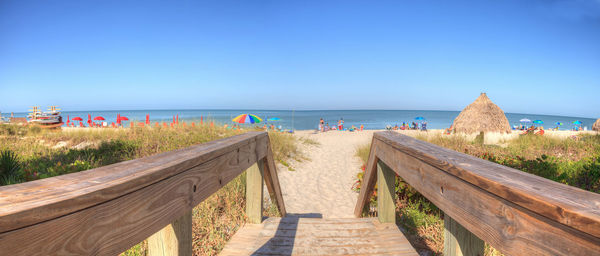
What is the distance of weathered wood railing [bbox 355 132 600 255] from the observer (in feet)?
2.23

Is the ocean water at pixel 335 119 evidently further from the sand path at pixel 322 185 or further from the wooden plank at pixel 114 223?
the wooden plank at pixel 114 223

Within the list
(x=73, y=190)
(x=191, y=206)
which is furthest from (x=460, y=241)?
(x=73, y=190)

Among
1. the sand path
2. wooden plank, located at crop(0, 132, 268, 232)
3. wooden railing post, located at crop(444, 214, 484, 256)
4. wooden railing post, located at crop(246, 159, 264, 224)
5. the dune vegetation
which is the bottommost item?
the sand path

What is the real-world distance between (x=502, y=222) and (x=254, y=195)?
2.22 metres

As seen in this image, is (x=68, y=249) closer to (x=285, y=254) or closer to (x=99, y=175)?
(x=99, y=175)

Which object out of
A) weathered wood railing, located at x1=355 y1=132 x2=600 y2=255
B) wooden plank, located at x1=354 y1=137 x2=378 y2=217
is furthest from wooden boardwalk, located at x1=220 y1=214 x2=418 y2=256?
weathered wood railing, located at x1=355 y1=132 x2=600 y2=255

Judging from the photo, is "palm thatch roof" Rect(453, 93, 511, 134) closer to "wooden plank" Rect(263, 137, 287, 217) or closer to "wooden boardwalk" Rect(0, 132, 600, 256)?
"wooden plank" Rect(263, 137, 287, 217)

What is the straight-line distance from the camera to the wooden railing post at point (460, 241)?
1362 mm

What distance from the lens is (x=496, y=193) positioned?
94cm

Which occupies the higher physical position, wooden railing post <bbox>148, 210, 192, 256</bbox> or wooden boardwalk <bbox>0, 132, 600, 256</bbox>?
wooden boardwalk <bbox>0, 132, 600, 256</bbox>

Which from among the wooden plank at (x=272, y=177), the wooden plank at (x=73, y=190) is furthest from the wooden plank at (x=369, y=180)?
the wooden plank at (x=73, y=190)

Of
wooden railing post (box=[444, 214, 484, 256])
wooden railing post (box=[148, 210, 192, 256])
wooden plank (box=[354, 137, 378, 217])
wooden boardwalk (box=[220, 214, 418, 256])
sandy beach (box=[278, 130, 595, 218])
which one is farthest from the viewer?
sandy beach (box=[278, 130, 595, 218])

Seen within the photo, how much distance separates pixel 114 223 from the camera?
783 mm

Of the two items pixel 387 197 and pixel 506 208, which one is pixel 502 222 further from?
pixel 387 197
